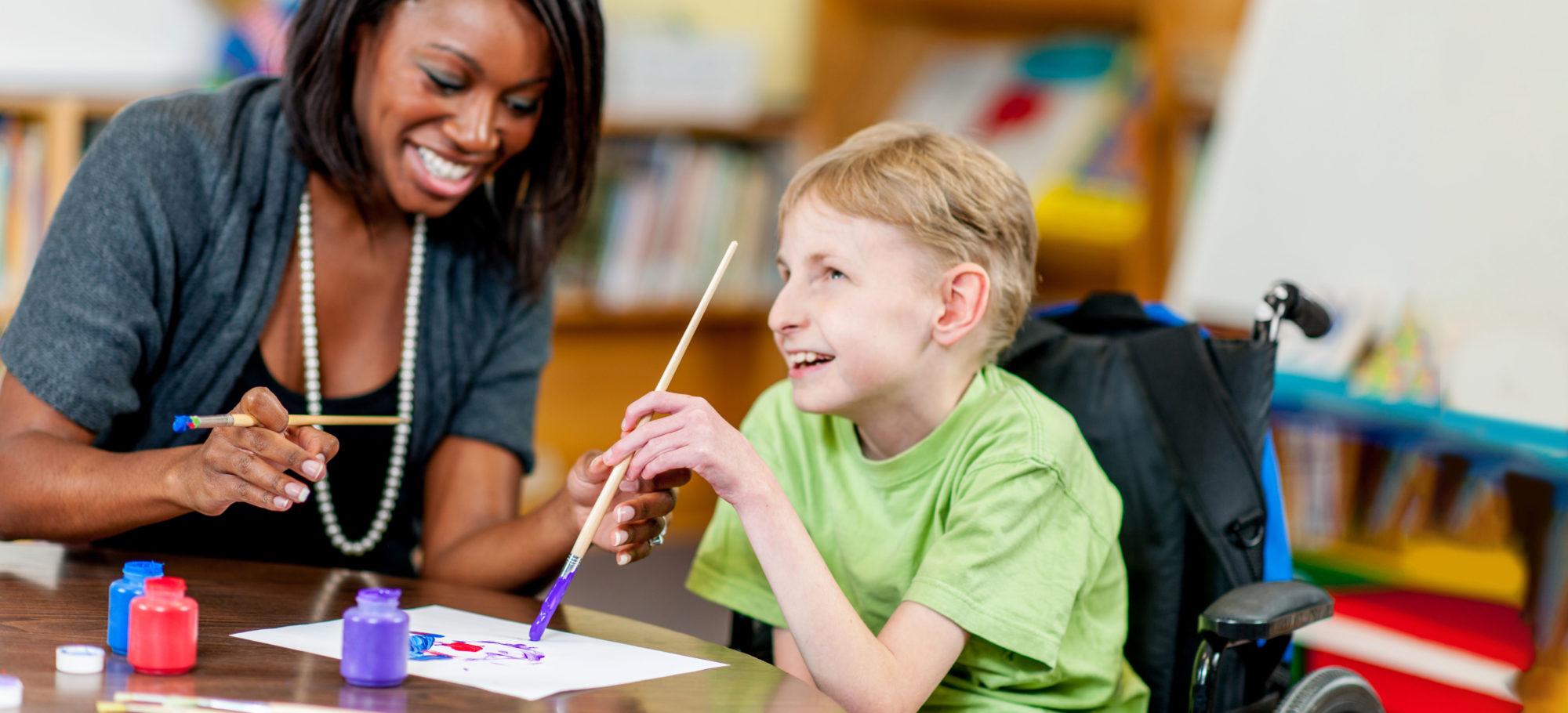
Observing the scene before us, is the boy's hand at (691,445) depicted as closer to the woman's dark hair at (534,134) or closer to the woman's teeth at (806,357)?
the woman's teeth at (806,357)

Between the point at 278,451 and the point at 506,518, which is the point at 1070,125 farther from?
the point at 278,451

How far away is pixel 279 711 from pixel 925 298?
2.26 feet

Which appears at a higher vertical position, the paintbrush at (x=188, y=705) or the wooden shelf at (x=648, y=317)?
the wooden shelf at (x=648, y=317)

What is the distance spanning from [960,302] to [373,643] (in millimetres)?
635

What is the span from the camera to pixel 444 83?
4.92ft

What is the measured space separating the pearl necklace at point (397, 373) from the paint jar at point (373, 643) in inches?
22.5

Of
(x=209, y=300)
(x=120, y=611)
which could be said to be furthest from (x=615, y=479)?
(x=209, y=300)

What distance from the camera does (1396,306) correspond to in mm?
2352

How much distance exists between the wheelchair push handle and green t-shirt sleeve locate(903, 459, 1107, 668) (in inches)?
13.3

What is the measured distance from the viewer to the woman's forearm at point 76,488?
1225 millimetres

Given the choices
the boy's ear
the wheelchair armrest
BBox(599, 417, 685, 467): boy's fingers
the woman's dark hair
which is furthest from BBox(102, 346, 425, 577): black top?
the wheelchair armrest

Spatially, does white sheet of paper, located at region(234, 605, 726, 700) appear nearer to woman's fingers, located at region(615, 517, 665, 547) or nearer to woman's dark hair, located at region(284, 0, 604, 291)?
woman's fingers, located at region(615, 517, 665, 547)

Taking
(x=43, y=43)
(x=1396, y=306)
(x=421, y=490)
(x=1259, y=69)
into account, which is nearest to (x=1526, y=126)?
(x=1396, y=306)

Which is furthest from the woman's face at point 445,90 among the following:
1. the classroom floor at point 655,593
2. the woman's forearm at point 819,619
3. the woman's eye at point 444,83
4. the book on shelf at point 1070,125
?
the classroom floor at point 655,593
